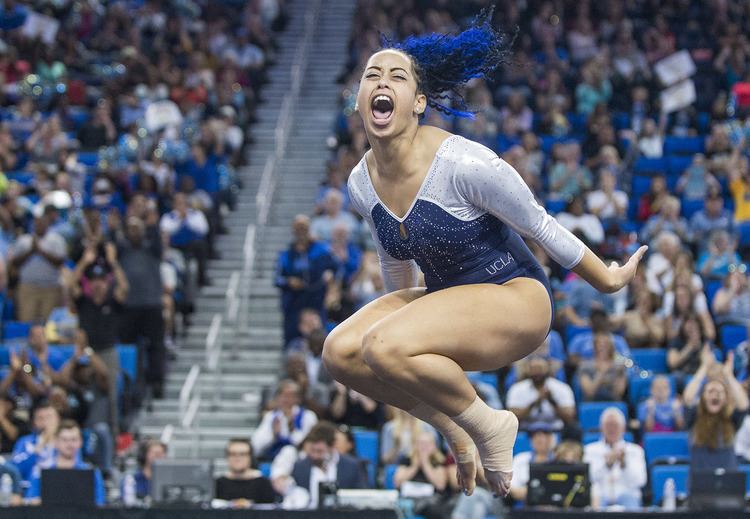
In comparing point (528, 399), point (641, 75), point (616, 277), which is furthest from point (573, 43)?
point (616, 277)

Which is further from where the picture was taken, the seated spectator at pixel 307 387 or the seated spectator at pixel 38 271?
the seated spectator at pixel 38 271

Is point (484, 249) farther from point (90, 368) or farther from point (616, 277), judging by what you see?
point (90, 368)

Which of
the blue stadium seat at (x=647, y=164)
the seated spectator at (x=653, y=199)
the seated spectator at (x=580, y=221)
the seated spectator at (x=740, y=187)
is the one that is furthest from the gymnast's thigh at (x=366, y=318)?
the blue stadium seat at (x=647, y=164)

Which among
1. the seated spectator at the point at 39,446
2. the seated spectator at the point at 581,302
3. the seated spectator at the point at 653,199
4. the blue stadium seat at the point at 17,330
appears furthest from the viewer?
the seated spectator at the point at 653,199

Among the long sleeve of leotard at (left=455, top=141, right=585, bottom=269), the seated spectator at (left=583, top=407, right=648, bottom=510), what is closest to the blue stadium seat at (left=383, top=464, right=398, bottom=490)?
the seated spectator at (left=583, top=407, right=648, bottom=510)

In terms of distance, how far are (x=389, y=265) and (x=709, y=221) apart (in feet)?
24.4

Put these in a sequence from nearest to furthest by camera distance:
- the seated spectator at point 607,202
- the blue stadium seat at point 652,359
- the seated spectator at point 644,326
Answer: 1. the blue stadium seat at point 652,359
2. the seated spectator at point 644,326
3. the seated spectator at point 607,202

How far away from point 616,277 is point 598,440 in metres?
4.65

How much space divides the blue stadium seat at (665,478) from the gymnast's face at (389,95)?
15.2ft

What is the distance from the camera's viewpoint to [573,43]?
15.3m

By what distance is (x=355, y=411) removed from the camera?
9.43 m

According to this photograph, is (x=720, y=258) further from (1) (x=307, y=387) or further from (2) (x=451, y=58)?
(2) (x=451, y=58)

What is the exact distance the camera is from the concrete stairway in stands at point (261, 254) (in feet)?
34.0

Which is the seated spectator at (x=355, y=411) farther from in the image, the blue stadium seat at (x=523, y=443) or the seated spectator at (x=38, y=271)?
the seated spectator at (x=38, y=271)
